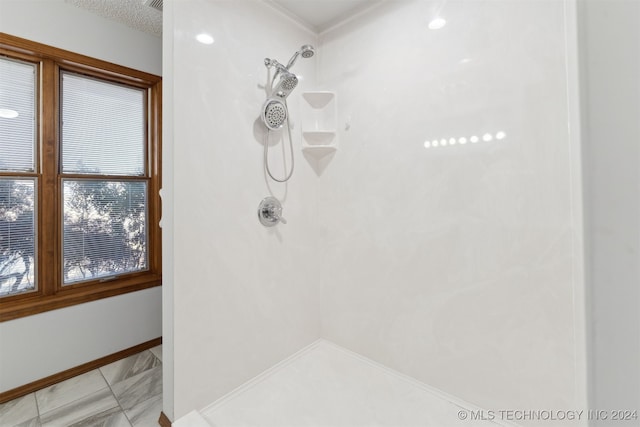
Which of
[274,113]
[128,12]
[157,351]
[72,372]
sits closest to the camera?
[274,113]

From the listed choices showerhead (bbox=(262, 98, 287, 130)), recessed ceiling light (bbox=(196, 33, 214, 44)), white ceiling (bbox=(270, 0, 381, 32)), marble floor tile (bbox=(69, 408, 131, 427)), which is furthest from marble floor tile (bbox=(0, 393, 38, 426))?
white ceiling (bbox=(270, 0, 381, 32))

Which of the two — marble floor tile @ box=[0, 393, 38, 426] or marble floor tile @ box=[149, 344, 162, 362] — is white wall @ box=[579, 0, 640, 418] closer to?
marble floor tile @ box=[0, 393, 38, 426]

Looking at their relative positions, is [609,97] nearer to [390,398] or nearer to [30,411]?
[390,398]

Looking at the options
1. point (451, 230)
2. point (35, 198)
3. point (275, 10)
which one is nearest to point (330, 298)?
point (451, 230)

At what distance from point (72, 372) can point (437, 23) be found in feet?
10.3

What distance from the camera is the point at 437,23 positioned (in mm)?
1467

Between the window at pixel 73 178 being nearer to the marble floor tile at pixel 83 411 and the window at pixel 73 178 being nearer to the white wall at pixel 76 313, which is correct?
the white wall at pixel 76 313

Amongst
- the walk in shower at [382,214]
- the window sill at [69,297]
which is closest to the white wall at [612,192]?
the walk in shower at [382,214]

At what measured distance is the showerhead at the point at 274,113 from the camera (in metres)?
1.58

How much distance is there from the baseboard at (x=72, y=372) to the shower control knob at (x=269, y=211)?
1513mm

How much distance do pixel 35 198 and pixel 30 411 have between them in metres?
1.28

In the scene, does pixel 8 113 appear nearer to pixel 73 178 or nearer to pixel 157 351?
pixel 73 178

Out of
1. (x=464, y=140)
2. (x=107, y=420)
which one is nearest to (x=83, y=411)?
(x=107, y=420)

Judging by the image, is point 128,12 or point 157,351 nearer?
point 128,12
